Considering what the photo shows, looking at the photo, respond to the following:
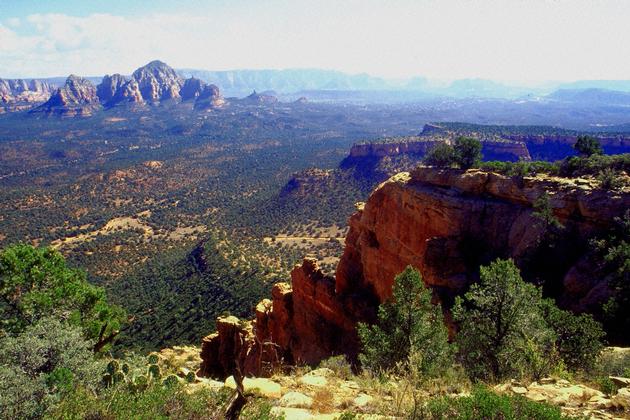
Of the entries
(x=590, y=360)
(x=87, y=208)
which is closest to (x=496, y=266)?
(x=590, y=360)

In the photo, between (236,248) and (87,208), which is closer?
(236,248)

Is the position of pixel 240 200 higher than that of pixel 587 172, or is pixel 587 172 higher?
pixel 587 172

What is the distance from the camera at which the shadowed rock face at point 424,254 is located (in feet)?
72.6

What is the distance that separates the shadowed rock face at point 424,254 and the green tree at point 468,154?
186 cm

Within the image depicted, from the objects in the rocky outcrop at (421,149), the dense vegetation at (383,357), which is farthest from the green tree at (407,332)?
the rocky outcrop at (421,149)

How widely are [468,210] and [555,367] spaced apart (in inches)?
621

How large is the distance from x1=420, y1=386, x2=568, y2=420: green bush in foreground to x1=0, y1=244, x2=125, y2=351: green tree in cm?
1461

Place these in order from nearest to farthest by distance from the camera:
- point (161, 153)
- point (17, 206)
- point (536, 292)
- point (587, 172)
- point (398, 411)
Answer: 1. point (398, 411)
2. point (536, 292)
3. point (587, 172)
4. point (17, 206)
5. point (161, 153)

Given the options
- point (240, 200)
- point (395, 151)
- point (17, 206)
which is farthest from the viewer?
point (395, 151)

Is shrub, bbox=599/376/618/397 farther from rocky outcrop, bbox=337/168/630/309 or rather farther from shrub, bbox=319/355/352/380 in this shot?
rocky outcrop, bbox=337/168/630/309

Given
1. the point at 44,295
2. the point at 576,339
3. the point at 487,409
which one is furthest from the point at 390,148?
the point at 487,409

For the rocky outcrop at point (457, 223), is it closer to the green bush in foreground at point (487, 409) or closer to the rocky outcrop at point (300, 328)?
the rocky outcrop at point (300, 328)

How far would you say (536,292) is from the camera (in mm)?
15000

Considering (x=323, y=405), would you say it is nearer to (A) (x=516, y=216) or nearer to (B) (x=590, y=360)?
(B) (x=590, y=360)
